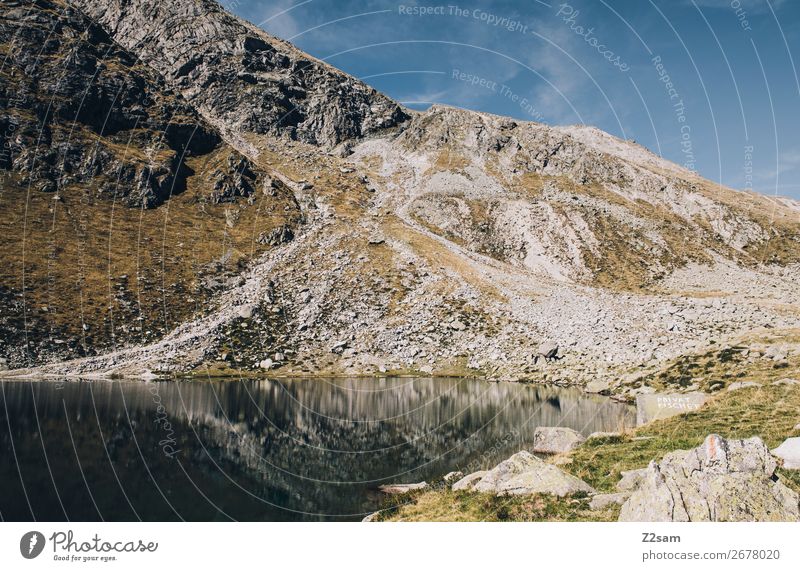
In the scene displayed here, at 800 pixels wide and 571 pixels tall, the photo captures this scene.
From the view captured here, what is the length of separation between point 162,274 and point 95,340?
2199 centimetres

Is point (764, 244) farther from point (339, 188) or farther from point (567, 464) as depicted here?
point (567, 464)

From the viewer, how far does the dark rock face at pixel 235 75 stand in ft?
569

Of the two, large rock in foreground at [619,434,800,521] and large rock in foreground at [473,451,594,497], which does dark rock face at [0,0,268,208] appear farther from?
large rock in foreground at [619,434,800,521]

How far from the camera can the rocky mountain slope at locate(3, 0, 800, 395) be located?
239 ft

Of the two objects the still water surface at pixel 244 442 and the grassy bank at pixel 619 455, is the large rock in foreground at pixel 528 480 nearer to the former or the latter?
the grassy bank at pixel 619 455

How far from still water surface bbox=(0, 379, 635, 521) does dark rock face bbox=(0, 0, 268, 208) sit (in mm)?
66861

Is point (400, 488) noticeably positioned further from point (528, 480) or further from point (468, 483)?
point (528, 480)

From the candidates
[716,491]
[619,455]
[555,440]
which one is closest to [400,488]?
[619,455]

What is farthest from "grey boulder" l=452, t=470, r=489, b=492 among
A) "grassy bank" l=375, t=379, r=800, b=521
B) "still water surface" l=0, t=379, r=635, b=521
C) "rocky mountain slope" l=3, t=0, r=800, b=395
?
"rocky mountain slope" l=3, t=0, r=800, b=395

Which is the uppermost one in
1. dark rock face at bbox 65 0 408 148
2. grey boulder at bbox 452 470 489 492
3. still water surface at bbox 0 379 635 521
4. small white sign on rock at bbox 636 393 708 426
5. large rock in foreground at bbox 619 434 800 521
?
dark rock face at bbox 65 0 408 148

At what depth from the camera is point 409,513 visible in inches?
738

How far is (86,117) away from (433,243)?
95.6 meters

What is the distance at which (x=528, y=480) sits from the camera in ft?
58.1
